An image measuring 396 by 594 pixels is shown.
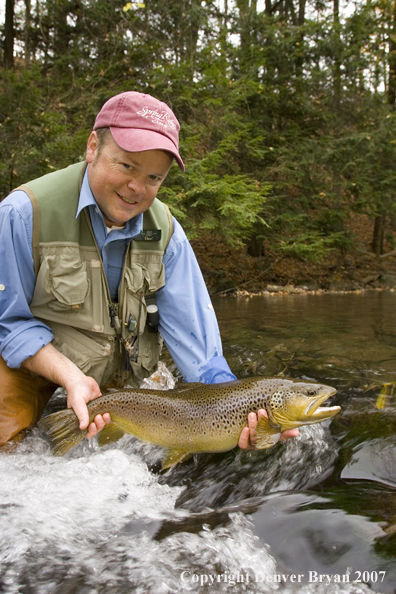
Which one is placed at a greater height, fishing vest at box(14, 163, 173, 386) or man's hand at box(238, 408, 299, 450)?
fishing vest at box(14, 163, 173, 386)

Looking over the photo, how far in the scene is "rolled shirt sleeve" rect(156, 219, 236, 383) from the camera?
10.3 ft

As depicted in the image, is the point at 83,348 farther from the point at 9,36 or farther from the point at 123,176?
the point at 9,36

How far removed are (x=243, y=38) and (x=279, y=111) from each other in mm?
2464

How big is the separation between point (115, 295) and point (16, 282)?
71 centimetres

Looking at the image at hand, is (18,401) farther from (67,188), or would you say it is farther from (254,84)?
(254,84)

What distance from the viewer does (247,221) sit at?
978 cm

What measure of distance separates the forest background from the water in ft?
21.1

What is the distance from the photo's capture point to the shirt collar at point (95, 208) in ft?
9.54

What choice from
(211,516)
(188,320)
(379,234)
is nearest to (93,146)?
(188,320)

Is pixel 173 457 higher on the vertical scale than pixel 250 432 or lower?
lower

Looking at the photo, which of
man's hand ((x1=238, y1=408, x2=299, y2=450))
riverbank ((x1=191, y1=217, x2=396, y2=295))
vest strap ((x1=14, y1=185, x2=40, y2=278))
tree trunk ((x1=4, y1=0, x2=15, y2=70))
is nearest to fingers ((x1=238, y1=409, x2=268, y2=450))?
man's hand ((x1=238, y1=408, x2=299, y2=450))

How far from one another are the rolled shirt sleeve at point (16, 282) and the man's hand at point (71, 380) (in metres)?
0.07

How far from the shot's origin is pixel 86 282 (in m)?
3.06

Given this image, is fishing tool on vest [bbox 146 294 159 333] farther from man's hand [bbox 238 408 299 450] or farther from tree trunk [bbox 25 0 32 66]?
tree trunk [bbox 25 0 32 66]
